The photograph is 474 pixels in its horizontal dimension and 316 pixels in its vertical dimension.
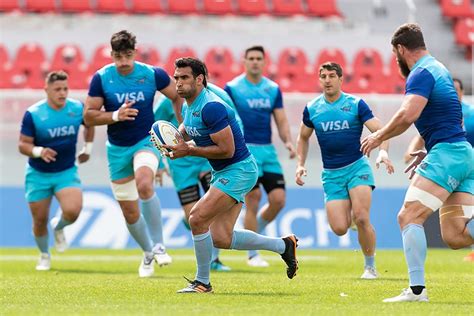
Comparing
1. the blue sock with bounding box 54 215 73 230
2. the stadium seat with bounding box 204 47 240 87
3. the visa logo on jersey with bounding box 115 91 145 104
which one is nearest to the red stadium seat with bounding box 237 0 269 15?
the stadium seat with bounding box 204 47 240 87

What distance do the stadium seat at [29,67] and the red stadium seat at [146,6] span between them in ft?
10.9

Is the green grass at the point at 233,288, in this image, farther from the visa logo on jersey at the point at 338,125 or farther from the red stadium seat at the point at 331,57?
the red stadium seat at the point at 331,57

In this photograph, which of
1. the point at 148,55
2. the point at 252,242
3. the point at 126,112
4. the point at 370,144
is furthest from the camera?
the point at 148,55

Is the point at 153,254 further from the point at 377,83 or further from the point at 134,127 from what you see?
the point at 377,83

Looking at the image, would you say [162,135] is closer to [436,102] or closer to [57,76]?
[436,102]

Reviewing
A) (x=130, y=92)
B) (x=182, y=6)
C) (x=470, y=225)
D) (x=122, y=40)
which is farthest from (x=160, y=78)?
(x=182, y=6)

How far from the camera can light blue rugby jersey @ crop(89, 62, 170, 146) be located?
12.2 m

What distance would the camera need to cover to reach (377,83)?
90.4 ft

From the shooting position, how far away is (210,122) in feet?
31.3

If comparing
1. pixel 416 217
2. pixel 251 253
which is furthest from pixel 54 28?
pixel 416 217

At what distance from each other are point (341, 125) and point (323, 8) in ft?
60.5

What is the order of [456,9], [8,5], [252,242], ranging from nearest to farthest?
[252,242] → [8,5] → [456,9]

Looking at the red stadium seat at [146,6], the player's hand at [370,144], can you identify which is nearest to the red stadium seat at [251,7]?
the red stadium seat at [146,6]

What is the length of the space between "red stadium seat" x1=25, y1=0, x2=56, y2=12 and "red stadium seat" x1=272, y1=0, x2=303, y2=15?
6.13m
